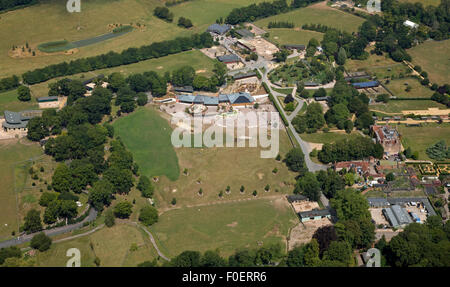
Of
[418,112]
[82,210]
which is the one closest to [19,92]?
[82,210]

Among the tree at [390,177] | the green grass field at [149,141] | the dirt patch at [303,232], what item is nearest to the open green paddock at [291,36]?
the green grass field at [149,141]

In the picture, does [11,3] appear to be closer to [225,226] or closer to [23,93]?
[23,93]

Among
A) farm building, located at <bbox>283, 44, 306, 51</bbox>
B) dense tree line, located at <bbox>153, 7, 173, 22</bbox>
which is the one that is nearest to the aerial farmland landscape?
dense tree line, located at <bbox>153, 7, 173, 22</bbox>

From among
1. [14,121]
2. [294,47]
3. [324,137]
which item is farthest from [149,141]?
[294,47]

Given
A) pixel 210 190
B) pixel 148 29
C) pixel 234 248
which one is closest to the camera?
pixel 234 248

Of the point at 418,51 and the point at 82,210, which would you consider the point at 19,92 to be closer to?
the point at 82,210

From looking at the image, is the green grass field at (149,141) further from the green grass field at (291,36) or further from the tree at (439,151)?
the green grass field at (291,36)
